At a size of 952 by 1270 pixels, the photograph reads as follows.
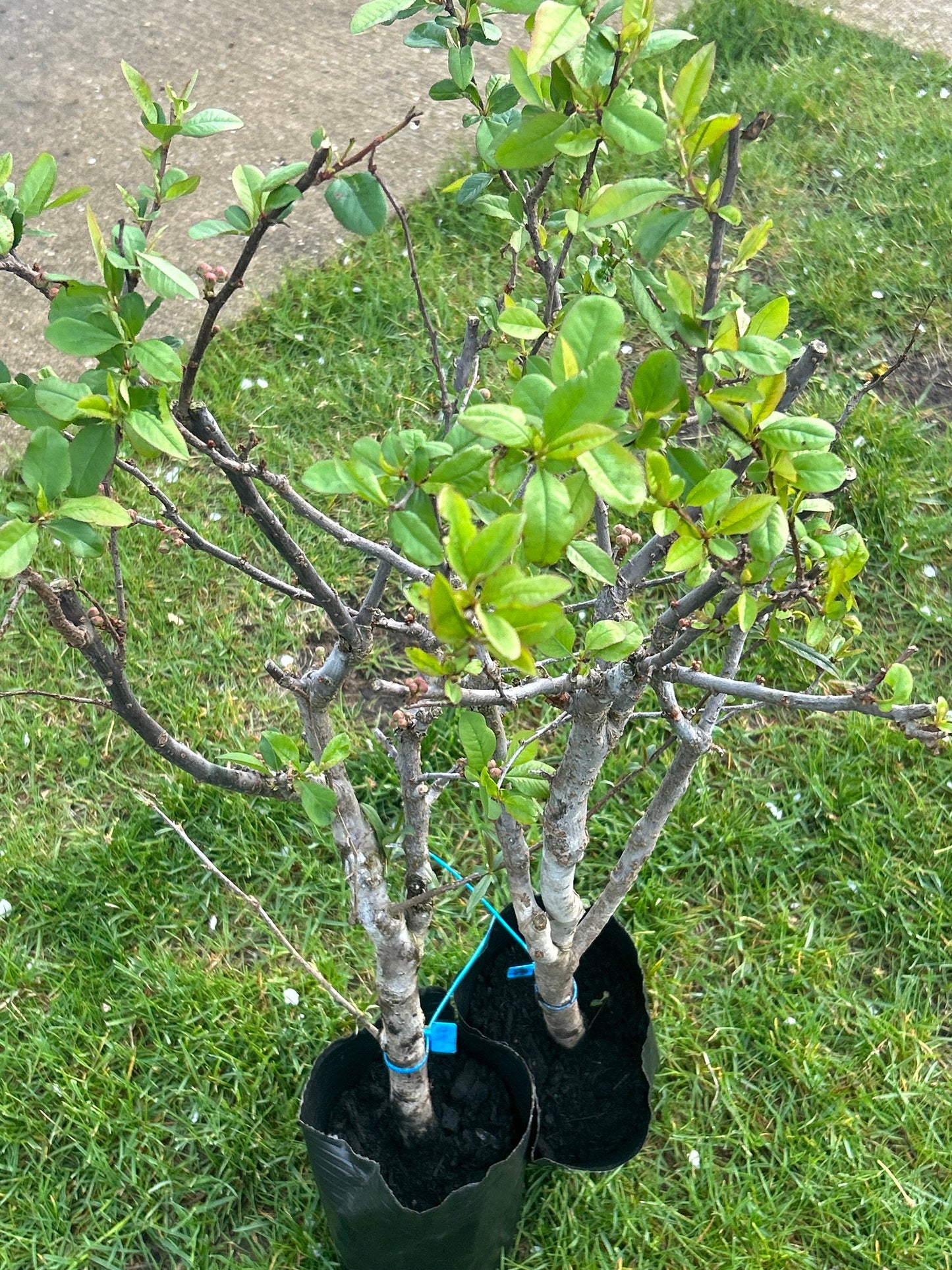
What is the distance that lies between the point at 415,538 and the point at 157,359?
24cm

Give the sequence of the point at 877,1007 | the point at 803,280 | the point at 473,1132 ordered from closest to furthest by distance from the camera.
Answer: the point at 473,1132 < the point at 877,1007 < the point at 803,280

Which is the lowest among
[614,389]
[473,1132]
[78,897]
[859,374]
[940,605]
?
[78,897]

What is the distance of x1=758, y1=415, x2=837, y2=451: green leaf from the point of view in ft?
2.89

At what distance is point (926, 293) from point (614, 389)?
9.70 feet

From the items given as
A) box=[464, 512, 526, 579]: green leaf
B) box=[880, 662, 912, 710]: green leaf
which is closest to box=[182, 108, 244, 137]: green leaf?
box=[464, 512, 526, 579]: green leaf

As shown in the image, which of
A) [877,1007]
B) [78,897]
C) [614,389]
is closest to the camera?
[614,389]

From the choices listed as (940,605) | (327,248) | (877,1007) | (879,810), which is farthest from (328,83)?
(877,1007)

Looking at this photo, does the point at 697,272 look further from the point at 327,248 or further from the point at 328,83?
the point at 328,83

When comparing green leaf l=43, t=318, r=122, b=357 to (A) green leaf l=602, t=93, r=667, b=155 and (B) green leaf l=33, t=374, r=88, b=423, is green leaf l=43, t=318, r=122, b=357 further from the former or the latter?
(A) green leaf l=602, t=93, r=667, b=155

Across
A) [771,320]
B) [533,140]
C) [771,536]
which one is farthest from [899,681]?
[533,140]

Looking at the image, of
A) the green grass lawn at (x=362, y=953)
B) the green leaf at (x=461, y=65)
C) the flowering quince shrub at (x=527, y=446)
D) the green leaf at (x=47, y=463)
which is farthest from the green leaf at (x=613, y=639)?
the green grass lawn at (x=362, y=953)

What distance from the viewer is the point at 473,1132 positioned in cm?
174

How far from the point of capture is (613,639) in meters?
0.97

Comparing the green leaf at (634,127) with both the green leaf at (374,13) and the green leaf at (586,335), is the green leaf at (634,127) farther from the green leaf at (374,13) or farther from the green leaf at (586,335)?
the green leaf at (374,13)
